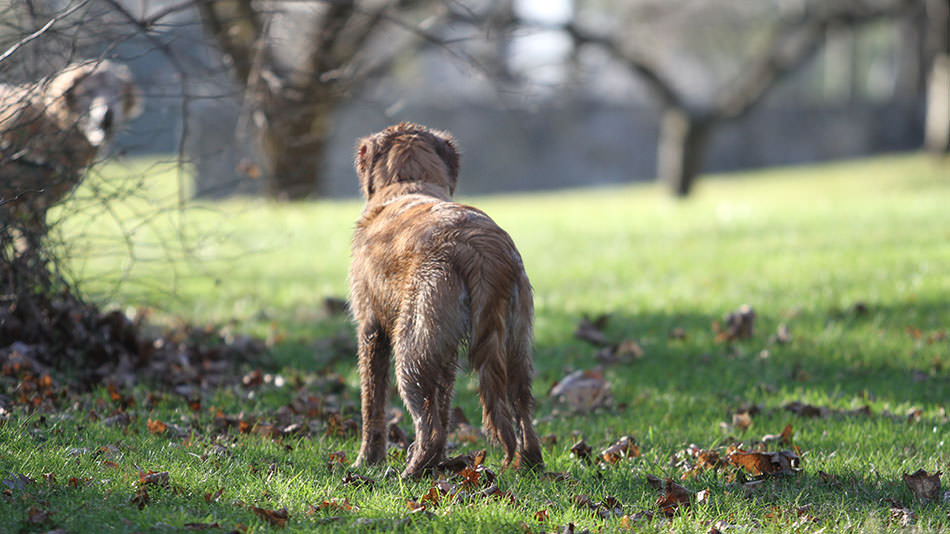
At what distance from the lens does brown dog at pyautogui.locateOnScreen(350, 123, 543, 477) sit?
3.59m

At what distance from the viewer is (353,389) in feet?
18.7

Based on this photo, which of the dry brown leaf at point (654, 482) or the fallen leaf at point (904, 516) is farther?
the dry brown leaf at point (654, 482)

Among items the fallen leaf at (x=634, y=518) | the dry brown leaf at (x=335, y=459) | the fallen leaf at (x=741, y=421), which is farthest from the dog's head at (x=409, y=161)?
the fallen leaf at (x=741, y=421)

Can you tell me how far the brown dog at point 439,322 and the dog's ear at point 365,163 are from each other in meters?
0.61

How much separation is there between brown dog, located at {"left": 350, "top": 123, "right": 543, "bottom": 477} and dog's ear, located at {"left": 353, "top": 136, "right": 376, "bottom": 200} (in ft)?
2.00

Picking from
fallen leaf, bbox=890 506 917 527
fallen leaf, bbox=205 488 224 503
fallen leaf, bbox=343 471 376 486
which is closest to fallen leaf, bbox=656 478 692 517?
fallen leaf, bbox=890 506 917 527

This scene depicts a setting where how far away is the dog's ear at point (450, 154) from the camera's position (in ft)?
15.7

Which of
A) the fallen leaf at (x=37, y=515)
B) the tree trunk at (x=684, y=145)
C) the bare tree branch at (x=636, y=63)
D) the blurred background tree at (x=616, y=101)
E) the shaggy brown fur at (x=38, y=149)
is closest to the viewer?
the fallen leaf at (x=37, y=515)

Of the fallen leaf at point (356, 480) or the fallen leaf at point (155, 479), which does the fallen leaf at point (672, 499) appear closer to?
the fallen leaf at point (356, 480)

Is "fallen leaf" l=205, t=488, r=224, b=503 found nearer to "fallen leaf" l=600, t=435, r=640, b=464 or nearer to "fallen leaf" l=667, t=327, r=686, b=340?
"fallen leaf" l=600, t=435, r=640, b=464

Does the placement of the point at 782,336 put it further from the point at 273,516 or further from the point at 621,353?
the point at 273,516

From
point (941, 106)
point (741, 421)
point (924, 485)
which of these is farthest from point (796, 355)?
point (941, 106)

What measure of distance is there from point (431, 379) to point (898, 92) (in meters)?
37.0

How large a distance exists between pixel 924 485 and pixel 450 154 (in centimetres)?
278
